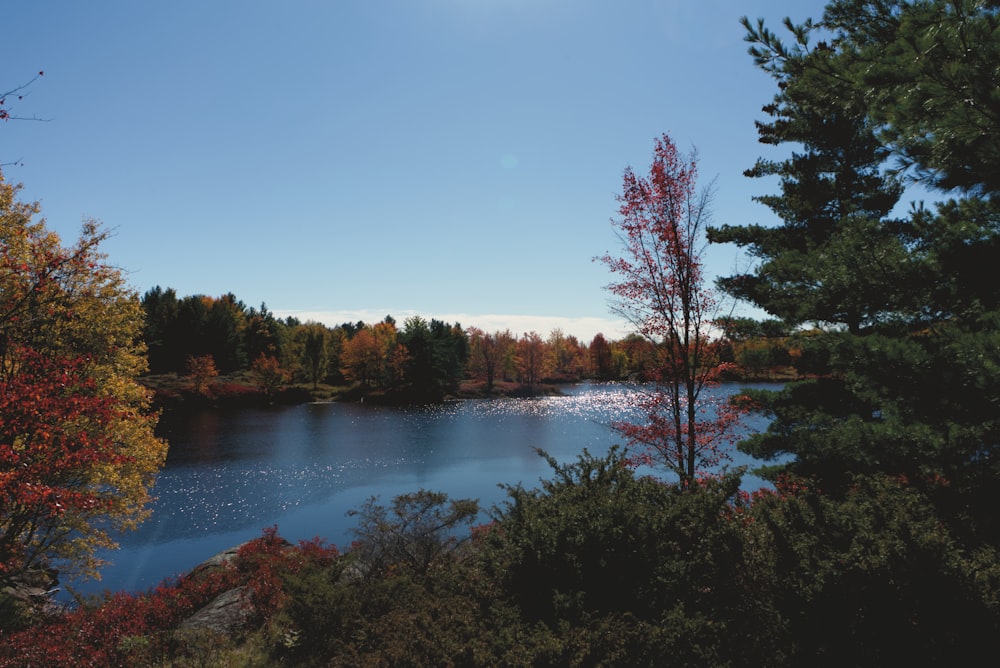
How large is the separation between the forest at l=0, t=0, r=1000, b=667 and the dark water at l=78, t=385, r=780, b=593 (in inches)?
181

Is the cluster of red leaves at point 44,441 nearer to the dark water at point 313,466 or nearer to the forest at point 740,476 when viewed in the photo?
the forest at point 740,476

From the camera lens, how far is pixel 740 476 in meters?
6.71

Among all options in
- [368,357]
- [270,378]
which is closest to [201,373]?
[270,378]

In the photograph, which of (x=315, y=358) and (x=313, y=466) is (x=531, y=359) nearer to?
(x=315, y=358)

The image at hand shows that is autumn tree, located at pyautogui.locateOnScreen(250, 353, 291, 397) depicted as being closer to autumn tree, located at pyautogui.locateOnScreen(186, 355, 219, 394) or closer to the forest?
autumn tree, located at pyautogui.locateOnScreen(186, 355, 219, 394)

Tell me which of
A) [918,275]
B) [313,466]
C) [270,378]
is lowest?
[313,466]

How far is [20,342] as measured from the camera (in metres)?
12.4

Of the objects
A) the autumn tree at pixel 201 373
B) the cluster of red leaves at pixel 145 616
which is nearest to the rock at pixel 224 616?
the cluster of red leaves at pixel 145 616

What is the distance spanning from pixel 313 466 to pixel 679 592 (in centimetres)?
3084

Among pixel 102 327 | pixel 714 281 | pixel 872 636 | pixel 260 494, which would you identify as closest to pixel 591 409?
pixel 260 494

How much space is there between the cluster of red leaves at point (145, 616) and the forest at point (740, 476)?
0.07 meters

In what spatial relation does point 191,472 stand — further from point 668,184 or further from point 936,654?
point 936,654

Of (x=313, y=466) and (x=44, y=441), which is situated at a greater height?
(x=44, y=441)

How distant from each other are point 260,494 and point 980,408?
2877cm
